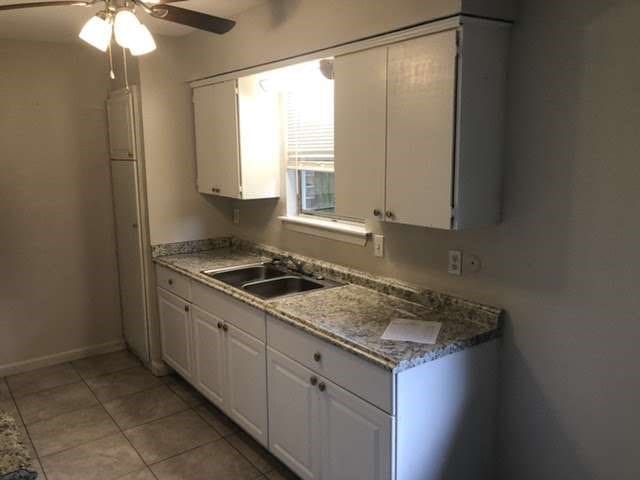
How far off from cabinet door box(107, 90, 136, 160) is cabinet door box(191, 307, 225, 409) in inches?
48.9

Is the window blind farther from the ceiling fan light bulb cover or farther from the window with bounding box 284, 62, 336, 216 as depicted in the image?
the ceiling fan light bulb cover

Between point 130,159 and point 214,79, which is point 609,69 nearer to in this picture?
point 214,79

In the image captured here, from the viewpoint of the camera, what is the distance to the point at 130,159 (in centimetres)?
359

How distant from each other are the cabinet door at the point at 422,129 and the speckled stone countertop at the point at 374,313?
43 cm

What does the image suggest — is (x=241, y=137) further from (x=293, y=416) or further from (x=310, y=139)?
(x=293, y=416)

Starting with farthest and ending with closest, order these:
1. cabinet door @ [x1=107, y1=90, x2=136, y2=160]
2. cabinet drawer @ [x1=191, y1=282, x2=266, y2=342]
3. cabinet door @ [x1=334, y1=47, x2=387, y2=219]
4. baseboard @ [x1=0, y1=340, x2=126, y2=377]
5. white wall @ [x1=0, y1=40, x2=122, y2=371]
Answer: baseboard @ [x1=0, y1=340, x2=126, y2=377]
white wall @ [x1=0, y1=40, x2=122, y2=371]
cabinet door @ [x1=107, y1=90, x2=136, y2=160]
cabinet drawer @ [x1=191, y1=282, x2=266, y2=342]
cabinet door @ [x1=334, y1=47, x2=387, y2=219]

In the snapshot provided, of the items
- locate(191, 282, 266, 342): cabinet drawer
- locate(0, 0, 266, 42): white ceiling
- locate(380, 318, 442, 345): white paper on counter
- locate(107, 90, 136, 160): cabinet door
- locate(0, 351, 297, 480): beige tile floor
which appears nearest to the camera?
locate(380, 318, 442, 345): white paper on counter

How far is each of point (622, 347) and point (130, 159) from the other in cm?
305

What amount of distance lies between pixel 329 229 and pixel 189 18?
4.43ft

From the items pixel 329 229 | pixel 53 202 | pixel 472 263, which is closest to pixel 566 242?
pixel 472 263

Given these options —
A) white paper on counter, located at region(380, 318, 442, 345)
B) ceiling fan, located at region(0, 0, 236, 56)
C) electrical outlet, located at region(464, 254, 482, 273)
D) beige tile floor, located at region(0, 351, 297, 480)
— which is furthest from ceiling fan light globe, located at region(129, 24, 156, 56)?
beige tile floor, located at region(0, 351, 297, 480)

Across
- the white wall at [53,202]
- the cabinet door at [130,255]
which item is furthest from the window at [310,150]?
the white wall at [53,202]

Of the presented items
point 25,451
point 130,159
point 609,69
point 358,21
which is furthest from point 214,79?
point 25,451

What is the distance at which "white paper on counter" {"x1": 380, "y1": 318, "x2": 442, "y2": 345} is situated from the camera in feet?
6.58
